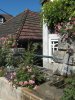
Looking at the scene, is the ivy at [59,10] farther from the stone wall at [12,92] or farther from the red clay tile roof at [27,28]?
the red clay tile roof at [27,28]

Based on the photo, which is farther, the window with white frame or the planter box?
the window with white frame

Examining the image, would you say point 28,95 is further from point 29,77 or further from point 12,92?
point 12,92

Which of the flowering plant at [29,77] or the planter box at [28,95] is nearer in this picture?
the planter box at [28,95]

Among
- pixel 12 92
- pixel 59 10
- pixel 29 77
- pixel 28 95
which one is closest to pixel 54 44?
pixel 59 10

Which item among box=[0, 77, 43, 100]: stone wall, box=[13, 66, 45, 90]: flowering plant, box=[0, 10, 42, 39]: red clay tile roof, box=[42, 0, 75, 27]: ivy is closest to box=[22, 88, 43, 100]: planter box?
box=[0, 77, 43, 100]: stone wall

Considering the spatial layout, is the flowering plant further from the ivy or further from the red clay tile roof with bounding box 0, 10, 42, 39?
the red clay tile roof with bounding box 0, 10, 42, 39

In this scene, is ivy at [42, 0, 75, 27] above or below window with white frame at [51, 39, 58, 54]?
above

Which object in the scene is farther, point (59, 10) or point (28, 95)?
point (59, 10)

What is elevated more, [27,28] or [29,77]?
[27,28]

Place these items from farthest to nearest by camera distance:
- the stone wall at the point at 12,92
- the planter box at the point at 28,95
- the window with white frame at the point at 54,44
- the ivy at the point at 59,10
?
the window with white frame at the point at 54,44, the ivy at the point at 59,10, the stone wall at the point at 12,92, the planter box at the point at 28,95

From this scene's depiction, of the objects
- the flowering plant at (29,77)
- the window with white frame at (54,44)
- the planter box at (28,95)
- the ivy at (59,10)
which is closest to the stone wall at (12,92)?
the planter box at (28,95)

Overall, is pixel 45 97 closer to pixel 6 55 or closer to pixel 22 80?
pixel 22 80

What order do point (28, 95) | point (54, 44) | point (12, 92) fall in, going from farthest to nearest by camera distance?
point (54, 44), point (12, 92), point (28, 95)

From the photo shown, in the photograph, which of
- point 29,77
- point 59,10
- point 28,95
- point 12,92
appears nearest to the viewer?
point 28,95
